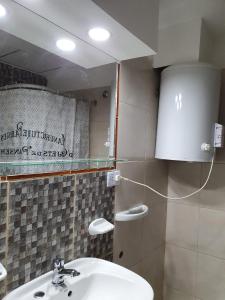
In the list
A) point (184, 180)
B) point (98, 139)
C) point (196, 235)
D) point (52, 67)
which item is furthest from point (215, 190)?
point (52, 67)

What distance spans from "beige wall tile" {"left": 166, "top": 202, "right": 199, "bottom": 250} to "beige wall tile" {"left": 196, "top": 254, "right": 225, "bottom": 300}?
125 millimetres

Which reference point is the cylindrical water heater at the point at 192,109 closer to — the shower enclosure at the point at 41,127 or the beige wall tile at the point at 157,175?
the beige wall tile at the point at 157,175

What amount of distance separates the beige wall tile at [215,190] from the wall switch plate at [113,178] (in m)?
0.74

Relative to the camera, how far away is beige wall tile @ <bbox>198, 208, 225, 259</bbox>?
5.41 feet

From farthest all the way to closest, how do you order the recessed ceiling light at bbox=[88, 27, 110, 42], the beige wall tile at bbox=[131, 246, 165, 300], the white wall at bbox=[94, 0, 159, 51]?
the beige wall tile at bbox=[131, 246, 165, 300] < the recessed ceiling light at bbox=[88, 27, 110, 42] < the white wall at bbox=[94, 0, 159, 51]

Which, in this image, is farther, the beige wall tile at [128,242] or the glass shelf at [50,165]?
the beige wall tile at [128,242]

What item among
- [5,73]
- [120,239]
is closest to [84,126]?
[5,73]

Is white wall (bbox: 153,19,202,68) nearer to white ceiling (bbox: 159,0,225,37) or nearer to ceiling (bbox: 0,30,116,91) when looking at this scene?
white ceiling (bbox: 159,0,225,37)

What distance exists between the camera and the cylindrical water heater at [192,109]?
1.39 m

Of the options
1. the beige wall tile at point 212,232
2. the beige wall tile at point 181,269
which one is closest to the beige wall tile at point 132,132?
the beige wall tile at point 212,232

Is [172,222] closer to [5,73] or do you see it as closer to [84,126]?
[84,126]

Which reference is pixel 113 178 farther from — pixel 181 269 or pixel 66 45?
pixel 181 269

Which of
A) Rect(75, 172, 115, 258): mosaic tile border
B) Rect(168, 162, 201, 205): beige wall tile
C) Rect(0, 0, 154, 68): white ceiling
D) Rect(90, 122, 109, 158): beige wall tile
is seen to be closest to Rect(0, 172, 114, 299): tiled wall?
Rect(75, 172, 115, 258): mosaic tile border

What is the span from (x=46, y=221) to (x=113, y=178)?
17.5 inches
